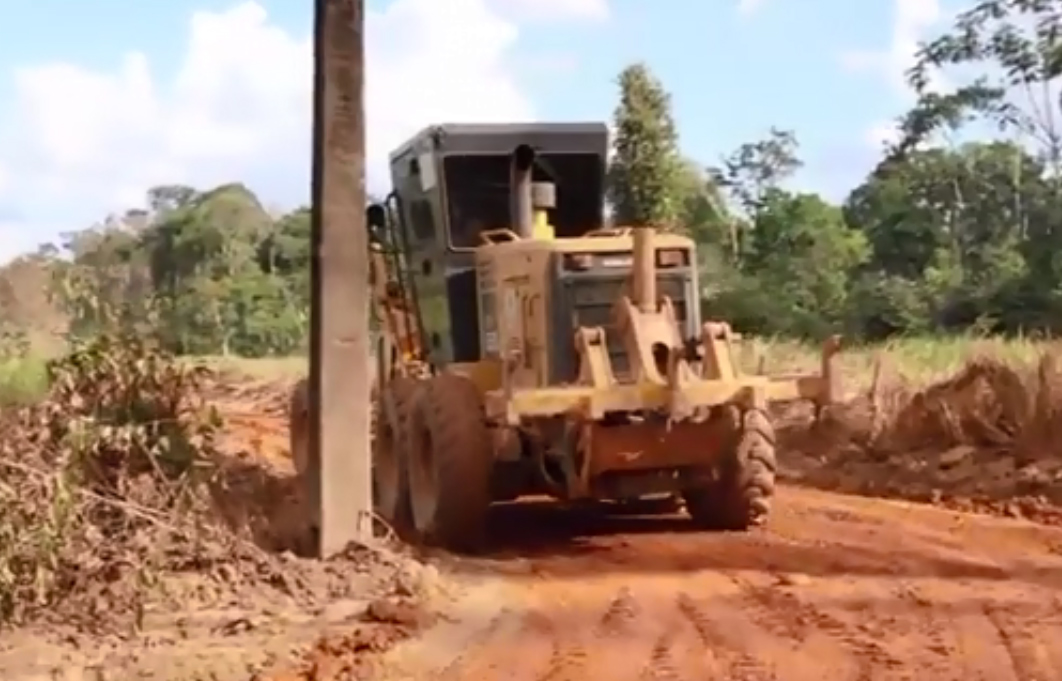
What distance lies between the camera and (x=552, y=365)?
1169cm

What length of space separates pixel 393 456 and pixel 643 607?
4261mm

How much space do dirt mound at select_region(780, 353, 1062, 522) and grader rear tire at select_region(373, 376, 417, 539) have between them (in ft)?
14.7

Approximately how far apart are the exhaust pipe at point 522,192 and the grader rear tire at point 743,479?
222 cm

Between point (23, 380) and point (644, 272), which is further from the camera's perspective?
point (644, 272)

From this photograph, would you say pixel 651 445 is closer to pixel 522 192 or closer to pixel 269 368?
pixel 522 192

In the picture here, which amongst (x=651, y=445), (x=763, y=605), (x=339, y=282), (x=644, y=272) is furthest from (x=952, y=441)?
(x=339, y=282)

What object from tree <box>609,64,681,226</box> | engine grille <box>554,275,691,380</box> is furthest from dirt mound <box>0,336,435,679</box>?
tree <box>609,64,681,226</box>

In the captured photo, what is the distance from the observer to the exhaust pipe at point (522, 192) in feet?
41.5

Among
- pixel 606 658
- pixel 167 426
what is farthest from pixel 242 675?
pixel 167 426

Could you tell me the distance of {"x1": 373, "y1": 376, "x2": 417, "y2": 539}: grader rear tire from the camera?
40.5 ft

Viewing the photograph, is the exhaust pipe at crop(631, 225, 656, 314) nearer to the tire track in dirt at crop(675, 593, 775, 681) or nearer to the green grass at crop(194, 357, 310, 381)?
the tire track in dirt at crop(675, 593, 775, 681)

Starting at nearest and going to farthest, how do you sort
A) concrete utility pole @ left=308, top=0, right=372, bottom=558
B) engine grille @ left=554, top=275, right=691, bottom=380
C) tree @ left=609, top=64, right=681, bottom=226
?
concrete utility pole @ left=308, top=0, right=372, bottom=558 < engine grille @ left=554, top=275, right=691, bottom=380 < tree @ left=609, top=64, right=681, bottom=226

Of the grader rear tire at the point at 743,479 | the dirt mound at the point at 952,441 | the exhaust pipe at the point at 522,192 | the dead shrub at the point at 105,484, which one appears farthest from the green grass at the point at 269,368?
the dead shrub at the point at 105,484

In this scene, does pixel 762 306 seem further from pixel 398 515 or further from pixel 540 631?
pixel 540 631
